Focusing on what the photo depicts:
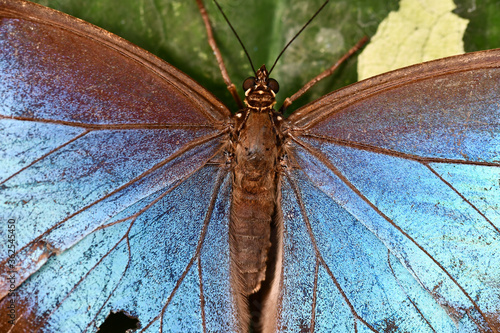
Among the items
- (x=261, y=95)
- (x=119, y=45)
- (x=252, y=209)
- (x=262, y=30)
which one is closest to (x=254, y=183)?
(x=252, y=209)

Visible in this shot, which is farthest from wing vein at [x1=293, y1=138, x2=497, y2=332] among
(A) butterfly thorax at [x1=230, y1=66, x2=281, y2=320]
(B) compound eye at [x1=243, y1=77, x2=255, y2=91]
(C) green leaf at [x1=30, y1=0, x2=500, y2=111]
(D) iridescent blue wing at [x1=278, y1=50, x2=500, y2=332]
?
(C) green leaf at [x1=30, y1=0, x2=500, y2=111]

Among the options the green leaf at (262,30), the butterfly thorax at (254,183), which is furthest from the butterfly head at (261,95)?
the green leaf at (262,30)

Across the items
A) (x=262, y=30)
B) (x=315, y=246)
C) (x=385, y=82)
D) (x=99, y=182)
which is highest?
(x=262, y=30)

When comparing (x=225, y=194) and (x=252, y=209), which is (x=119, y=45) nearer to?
(x=225, y=194)

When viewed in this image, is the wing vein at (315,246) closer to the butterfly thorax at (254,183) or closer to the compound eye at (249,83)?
the butterfly thorax at (254,183)

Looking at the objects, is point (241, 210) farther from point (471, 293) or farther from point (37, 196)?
point (471, 293)

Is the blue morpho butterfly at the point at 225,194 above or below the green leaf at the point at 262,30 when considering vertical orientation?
below
